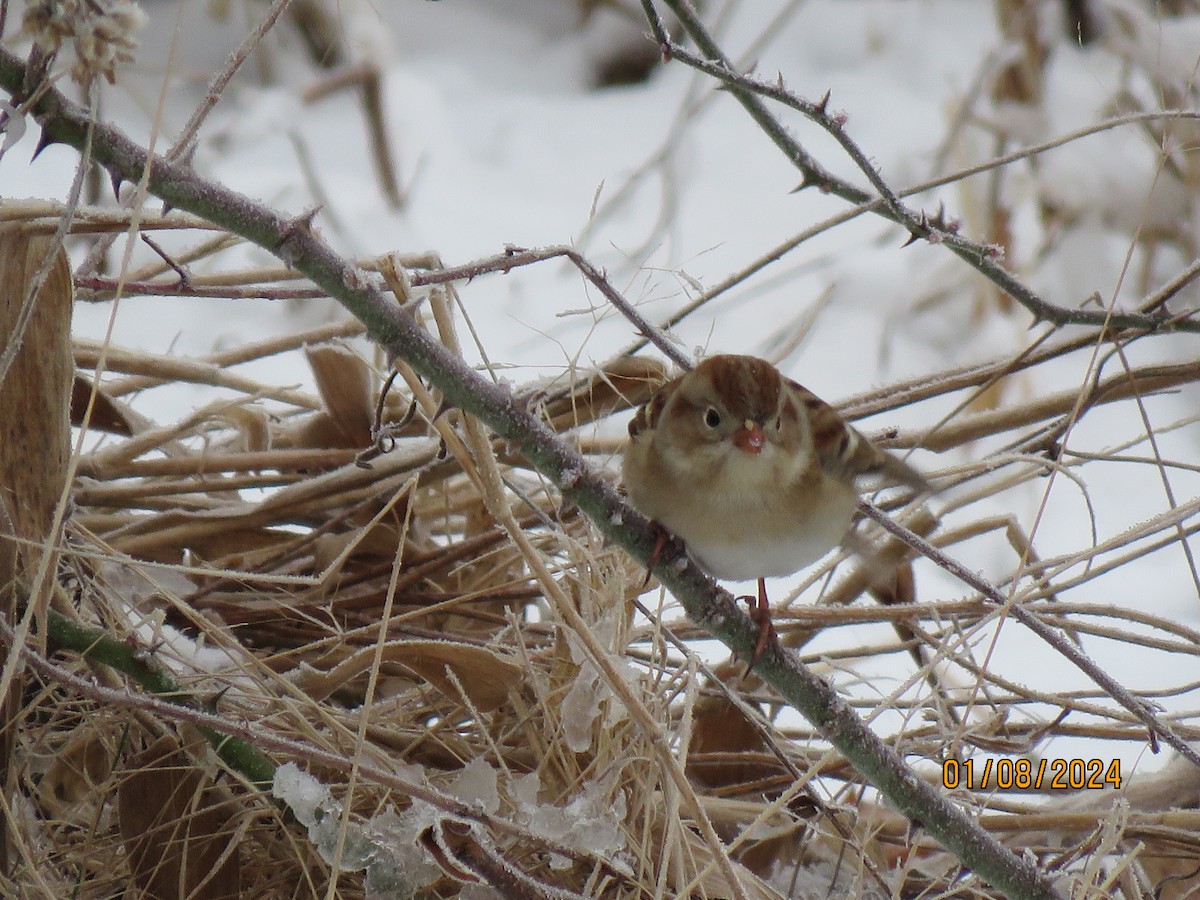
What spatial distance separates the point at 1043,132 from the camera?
3.12m

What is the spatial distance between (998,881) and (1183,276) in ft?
2.11

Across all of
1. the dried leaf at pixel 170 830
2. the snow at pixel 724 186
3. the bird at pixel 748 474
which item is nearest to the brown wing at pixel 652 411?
the bird at pixel 748 474

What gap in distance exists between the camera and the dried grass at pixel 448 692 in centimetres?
110

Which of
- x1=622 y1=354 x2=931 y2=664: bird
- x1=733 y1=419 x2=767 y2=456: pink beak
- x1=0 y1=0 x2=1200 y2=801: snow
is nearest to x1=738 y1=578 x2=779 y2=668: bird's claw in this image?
x1=622 y1=354 x2=931 y2=664: bird

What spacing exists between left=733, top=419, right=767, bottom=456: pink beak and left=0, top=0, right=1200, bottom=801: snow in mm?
1030

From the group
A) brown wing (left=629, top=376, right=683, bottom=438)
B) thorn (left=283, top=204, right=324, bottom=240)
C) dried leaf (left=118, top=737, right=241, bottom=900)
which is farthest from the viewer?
brown wing (left=629, top=376, right=683, bottom=438)

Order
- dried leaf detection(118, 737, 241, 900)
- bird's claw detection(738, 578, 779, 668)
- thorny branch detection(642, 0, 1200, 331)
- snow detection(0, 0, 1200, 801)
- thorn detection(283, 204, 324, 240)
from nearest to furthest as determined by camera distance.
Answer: thorn detection(283, 204, 324, 240), bird's claw detection(738, 578, 779, 668), thorny branch detection(642, 0, 1200, 331), dried leaf detection(118, 737, 241, 900), snow detection(0, 0, 1200, 801)

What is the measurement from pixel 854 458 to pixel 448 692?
0.50 meters

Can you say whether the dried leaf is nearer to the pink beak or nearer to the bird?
the bird

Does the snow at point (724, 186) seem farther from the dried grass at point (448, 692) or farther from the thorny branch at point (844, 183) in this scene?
the thorny branch at point (844, 183)

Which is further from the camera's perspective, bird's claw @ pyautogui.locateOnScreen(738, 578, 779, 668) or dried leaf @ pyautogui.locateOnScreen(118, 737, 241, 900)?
dried leaf @ pyautogui.locateOnScreen(118, 737, 241, 900)

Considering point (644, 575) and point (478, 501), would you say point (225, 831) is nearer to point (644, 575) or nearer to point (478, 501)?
point (644, 575)

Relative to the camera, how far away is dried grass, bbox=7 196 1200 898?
1098 mm

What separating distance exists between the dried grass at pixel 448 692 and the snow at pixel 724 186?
0.76 metres
